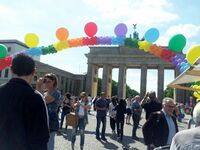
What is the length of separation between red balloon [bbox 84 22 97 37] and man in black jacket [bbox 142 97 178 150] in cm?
1059

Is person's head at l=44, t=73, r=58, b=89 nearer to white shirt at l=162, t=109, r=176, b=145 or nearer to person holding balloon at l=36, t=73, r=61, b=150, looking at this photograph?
person holding balloon at l=36, t=73, r=61, b=150

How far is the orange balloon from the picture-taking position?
16.8 m

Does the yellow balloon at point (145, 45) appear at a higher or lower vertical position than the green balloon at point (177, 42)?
higher

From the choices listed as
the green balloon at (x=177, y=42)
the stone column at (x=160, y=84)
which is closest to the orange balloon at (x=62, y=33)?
the green balloon at (x=177, y=42)

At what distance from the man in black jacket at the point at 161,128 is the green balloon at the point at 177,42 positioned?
8.52 meters

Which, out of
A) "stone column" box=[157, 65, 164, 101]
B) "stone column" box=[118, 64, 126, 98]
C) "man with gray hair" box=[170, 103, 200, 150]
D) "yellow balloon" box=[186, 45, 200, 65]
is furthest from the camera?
"stone column" box=[118, 64, 126, 98]

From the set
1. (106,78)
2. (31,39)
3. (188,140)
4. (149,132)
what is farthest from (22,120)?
(106,78)

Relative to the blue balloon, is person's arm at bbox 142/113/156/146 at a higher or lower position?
lower

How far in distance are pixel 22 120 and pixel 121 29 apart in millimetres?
13738

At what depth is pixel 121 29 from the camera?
1653 centimetres

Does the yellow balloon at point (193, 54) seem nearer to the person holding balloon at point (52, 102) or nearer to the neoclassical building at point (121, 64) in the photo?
the person holding balloon at point (52, 102)

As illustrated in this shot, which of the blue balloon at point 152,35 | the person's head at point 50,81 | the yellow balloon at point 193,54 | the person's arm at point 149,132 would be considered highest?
the blue balloon at point 152,35

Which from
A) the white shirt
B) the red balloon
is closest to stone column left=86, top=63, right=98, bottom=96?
the red balloon

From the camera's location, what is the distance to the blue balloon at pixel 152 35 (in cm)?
1555
